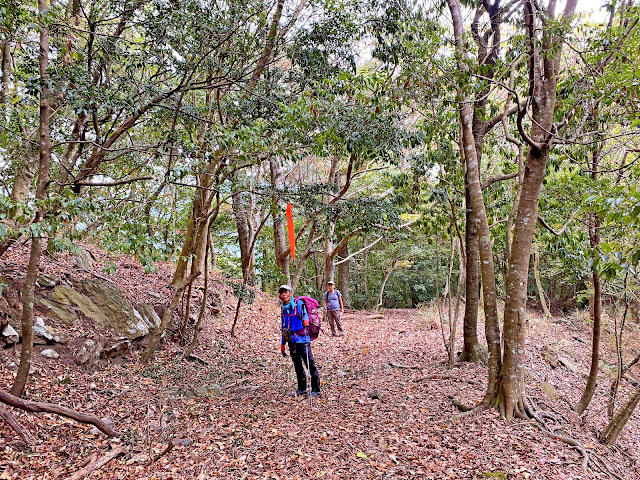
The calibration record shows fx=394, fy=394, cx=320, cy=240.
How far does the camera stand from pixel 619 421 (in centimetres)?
616

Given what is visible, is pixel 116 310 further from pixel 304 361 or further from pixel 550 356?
pixel 550 356

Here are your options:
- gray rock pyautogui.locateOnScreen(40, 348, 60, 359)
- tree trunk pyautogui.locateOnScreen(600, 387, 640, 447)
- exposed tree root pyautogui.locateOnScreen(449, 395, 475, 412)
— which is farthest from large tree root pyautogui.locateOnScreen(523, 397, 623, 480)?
gray rock pyautogui.locateOnScreen(40, 348, 60, 359)

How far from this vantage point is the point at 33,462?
414 cm

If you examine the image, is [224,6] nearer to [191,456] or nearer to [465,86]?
[465,86]

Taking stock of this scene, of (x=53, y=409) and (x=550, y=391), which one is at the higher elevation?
(x=53, y=409)

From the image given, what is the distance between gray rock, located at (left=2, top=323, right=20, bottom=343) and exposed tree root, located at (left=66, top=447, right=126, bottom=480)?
2548 millimetres

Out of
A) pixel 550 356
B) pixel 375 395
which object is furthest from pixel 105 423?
pixel 550 356

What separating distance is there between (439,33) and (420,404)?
18.7ft

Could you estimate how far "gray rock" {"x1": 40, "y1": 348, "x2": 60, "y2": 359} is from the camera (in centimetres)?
602

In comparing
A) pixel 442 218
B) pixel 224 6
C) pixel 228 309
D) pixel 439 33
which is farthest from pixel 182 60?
pixel 228 309

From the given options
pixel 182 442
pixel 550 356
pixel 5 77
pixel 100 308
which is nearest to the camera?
pixel 182 442

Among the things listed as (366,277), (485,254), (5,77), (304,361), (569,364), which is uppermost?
(5,77)

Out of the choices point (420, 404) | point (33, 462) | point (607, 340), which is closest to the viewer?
point (33, 462)

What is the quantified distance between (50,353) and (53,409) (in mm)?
1946
